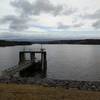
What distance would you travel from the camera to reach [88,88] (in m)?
13.6

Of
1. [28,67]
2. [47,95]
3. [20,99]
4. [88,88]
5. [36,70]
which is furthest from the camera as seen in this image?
[36,70]

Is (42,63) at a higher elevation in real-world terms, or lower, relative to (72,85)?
lower

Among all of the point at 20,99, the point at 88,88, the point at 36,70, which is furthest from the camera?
the point at 36,70

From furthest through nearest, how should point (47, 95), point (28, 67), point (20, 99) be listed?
point (28, 67), point (47, 95), point (20, 99)

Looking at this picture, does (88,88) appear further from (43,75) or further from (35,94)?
(43,75)

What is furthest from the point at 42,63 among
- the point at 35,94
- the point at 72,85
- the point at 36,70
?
the point at 35,94

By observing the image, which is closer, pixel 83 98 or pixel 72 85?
pixel 83 98

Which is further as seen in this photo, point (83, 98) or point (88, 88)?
point (88, 88)

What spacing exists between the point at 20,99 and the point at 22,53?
108 ft

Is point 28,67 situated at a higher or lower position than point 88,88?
lower

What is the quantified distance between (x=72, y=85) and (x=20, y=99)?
5475 mm

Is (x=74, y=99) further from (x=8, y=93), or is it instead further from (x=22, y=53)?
(x=22, y=53)

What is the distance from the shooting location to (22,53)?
42.3 metres

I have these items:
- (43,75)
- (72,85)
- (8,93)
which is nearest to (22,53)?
(43,75)
